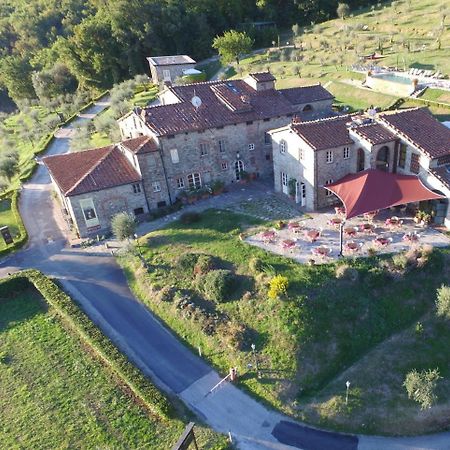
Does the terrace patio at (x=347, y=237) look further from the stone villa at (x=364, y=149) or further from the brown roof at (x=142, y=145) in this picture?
the brown roof at (x=142, y=145)

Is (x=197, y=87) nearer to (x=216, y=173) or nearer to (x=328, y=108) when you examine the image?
(x=216, y=173)

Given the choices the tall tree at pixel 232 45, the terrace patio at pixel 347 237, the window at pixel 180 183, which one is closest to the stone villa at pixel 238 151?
the window at pixel 180 183

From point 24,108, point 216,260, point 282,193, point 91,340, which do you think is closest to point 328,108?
point 282,193

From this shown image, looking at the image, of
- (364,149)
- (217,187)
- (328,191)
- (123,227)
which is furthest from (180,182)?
(364,149)

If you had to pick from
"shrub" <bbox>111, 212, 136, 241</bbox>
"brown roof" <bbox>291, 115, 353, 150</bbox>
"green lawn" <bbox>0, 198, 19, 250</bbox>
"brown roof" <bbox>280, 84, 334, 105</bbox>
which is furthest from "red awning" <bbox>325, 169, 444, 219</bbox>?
"green lawn" <bbox>0, 198, 19, 250</bbox>

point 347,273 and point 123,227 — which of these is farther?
point 123,227

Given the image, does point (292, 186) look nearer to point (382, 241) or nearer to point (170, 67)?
point (382, 241)
